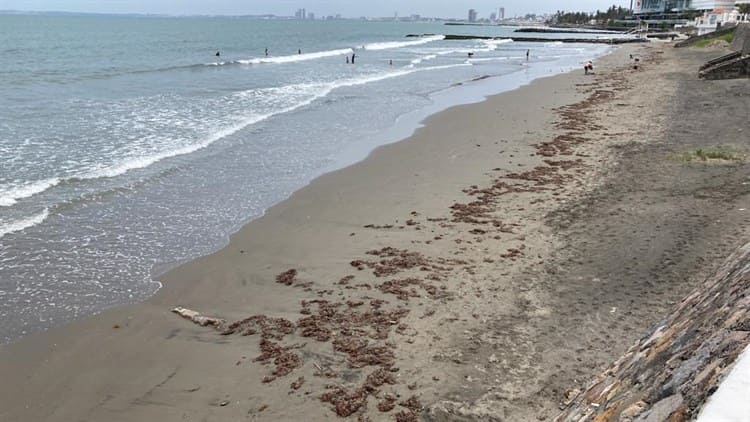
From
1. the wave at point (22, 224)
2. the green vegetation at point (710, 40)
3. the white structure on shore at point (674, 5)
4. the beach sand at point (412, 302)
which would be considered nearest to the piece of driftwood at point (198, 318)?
the beach sand at point (412, 302)

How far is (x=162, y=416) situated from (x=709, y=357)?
176 inches

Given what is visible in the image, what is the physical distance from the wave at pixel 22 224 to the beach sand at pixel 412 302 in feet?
11.5

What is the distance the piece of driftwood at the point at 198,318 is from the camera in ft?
21.6

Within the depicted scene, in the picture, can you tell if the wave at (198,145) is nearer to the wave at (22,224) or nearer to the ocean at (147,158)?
the ocean at (147,158)

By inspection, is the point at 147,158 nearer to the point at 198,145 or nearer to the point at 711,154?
the point at 198,145

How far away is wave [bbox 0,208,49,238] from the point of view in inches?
369

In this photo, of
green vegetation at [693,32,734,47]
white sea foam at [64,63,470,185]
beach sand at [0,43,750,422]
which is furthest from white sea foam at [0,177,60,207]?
green vegetation at [693,32,734,47]

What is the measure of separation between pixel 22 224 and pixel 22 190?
7.71 ft

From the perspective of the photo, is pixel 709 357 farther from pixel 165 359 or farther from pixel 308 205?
pixel 308 205

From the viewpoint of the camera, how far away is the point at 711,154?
40.9 ft

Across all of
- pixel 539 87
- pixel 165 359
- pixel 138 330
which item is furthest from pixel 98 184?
pixel 539 87

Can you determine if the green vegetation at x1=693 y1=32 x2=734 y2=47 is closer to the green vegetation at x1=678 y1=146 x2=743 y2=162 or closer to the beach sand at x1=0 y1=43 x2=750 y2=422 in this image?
the green vegetation at x1=678 y1=146 x2=743 y2=162

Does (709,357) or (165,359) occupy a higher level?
(709,357)

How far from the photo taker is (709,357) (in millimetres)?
2578
